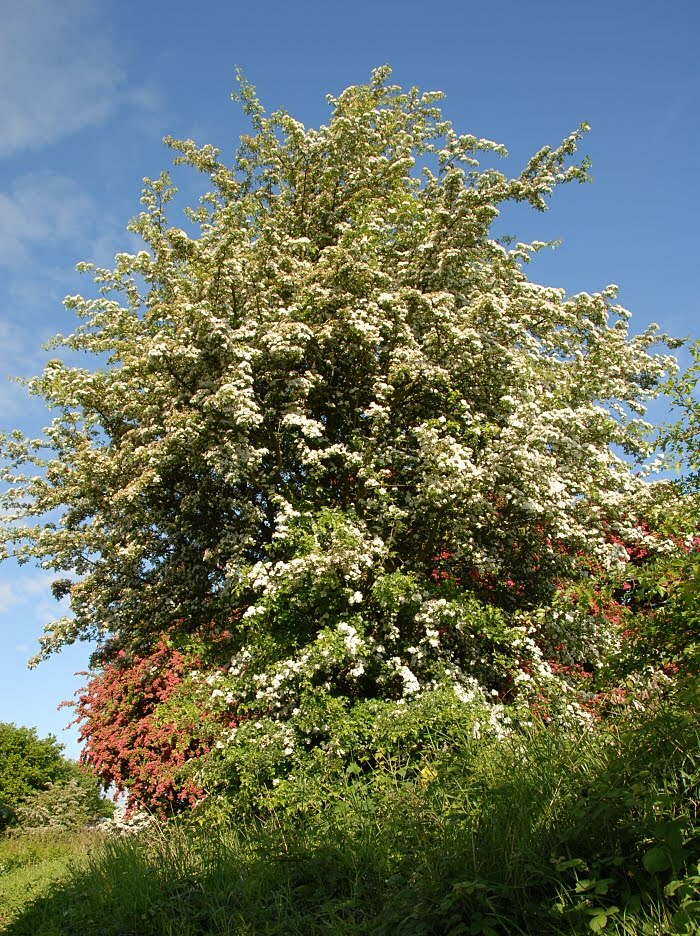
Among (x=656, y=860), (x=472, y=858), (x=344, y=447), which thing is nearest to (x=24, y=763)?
(x=344, y=447)

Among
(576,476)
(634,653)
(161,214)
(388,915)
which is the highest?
(161,214)

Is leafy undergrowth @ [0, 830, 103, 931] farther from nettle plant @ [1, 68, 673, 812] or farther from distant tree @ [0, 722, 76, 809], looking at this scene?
distant tree @ [0, 722, 76, 809]

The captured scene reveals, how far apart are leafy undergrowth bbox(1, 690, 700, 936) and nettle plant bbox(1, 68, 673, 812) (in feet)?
7.97

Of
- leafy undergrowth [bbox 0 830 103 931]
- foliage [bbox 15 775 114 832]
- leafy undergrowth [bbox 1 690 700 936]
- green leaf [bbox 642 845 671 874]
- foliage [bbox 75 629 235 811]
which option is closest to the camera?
green leaf [bbox 642 845 671 874]

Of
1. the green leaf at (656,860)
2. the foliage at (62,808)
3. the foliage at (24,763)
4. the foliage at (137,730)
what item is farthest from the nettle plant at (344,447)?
the foliage at (24,763)

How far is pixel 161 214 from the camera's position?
13.4 m

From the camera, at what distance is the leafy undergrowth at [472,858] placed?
399 centimetres

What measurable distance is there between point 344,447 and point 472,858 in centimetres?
702

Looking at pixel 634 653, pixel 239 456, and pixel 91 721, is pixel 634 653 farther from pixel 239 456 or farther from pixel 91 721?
pixel 91 721

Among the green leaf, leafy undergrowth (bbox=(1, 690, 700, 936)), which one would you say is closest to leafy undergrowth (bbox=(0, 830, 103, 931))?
leafy undergrowth (bbox=(1, 690, 700, 936))

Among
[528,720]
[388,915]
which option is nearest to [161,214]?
[528,720]

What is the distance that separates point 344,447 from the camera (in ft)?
35.7

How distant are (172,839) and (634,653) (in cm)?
597

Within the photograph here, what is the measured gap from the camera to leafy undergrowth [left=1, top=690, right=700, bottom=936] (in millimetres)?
3986
